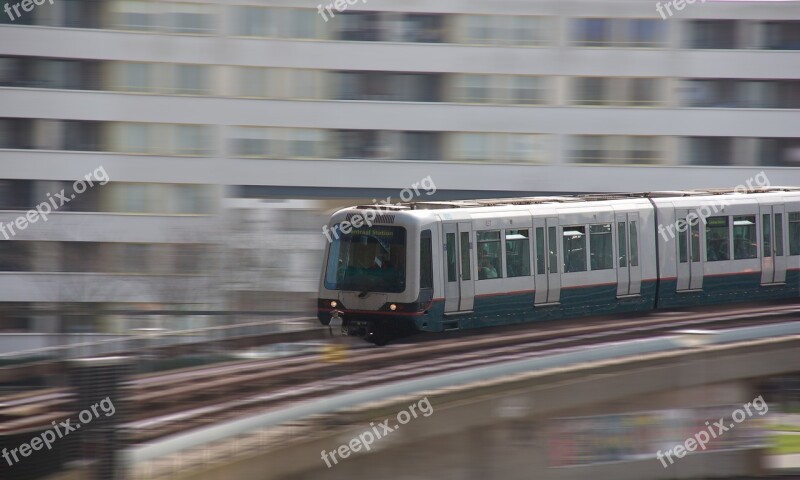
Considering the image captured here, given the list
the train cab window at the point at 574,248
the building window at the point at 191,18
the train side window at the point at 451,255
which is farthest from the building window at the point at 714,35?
the train side window at the point at 451,255

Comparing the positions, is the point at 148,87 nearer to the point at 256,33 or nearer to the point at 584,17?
the point at 256,33

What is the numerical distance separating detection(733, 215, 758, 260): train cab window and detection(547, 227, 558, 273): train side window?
4535mm

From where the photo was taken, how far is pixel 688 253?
20219mm

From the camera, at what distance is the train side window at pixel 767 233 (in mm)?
21344

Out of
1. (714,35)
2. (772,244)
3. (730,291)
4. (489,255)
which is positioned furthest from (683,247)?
(714,35)

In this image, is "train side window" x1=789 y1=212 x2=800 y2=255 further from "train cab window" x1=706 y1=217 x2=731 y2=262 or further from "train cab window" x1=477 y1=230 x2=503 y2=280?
"train cab window" x1=477 y1=230 x2=503 y2=280

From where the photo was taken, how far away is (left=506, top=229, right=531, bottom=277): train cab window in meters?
17.8

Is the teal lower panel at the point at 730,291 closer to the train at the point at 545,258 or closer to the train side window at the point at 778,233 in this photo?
the train at the point at 545,258

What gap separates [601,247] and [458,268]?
3.27 metres

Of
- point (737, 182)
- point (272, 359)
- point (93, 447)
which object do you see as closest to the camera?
point (93, 447)

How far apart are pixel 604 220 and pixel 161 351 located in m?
8.32

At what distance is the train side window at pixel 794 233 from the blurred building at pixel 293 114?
17722 mm

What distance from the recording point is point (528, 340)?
17281 mm

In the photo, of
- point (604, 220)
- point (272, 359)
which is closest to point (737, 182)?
point (604, 220)
